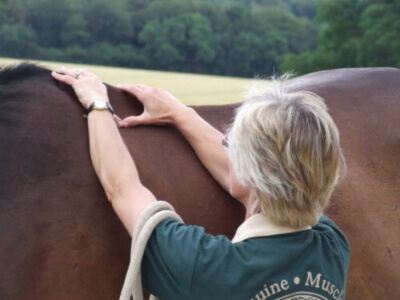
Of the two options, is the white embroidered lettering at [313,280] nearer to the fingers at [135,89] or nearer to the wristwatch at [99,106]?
the wristwatch at [99,106]

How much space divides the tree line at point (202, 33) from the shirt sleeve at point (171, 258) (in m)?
1.44

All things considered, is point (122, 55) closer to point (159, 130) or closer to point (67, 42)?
point (67, 42)

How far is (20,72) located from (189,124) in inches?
25.8

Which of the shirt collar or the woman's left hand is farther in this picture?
the woman's left hand

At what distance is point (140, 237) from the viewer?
1.52 meters

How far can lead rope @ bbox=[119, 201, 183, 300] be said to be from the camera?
59.7 inches

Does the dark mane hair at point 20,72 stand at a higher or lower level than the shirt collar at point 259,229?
higher

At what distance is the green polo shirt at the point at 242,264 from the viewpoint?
1.48 m

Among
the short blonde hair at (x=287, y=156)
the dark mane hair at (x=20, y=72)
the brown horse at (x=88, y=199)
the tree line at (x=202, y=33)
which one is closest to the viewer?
the short blonde hair at (x=287, y=156)

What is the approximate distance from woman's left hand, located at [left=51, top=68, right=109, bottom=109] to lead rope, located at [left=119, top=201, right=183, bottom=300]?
0.57 meters

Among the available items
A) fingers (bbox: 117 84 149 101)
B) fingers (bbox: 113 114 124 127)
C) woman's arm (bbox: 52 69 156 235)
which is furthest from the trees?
woman's arm (bbox: 52 69 156 235)

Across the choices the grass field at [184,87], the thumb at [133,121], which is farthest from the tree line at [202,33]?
the thumb at [133,121]

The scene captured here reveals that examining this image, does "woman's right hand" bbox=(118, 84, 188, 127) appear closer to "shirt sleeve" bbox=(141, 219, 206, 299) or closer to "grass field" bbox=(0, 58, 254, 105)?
"shirt sleeve" bbox=(141, 219, 206, 299)

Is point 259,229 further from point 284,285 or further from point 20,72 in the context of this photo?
point 20,72
